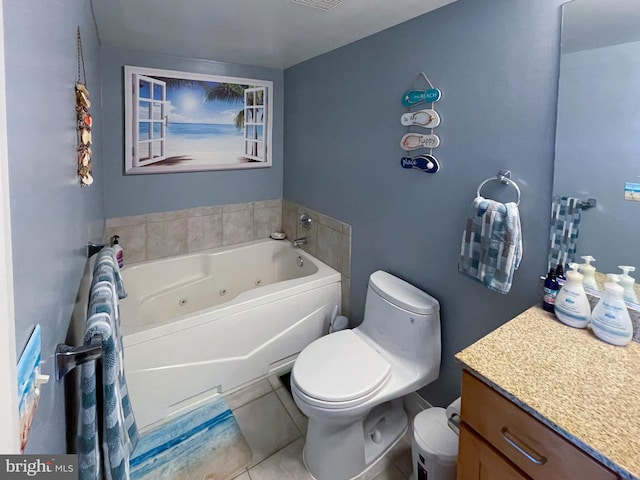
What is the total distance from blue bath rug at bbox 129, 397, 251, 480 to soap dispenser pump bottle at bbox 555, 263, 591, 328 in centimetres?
157

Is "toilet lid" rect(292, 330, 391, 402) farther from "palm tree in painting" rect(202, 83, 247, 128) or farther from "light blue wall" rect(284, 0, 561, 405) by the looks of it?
"palm tree in painting" rect(202, 83, 247, 128)

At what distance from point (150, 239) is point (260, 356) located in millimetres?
1307

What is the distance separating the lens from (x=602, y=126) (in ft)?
3.93

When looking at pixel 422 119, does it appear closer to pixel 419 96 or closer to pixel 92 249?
pixel 419 96

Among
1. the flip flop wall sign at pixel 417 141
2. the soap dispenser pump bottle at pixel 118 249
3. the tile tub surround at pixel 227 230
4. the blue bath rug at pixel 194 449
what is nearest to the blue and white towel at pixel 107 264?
the soap dispenser pump bottle at pixel 118 249

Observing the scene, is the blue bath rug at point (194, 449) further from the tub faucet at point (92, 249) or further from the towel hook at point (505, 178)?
the towel hook at point (505, 178)

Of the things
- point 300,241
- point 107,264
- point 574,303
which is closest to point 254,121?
point 300,241

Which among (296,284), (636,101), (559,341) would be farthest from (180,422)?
(636,101)

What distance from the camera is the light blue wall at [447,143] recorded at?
1375 millimetres

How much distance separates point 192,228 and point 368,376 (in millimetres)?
1959

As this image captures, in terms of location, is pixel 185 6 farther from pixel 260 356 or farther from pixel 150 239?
pixel 260 356

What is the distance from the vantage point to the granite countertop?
776mm

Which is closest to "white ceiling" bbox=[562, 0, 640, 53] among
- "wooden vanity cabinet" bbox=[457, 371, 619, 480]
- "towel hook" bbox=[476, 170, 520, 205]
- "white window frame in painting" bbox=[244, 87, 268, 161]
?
"towel hook" bbox=[476, 170, 520, 205]

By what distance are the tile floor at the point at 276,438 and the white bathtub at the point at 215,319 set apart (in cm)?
14
